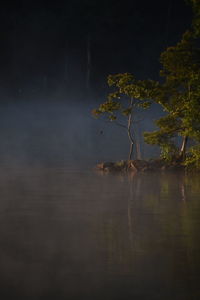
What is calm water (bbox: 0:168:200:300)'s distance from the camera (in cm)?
888

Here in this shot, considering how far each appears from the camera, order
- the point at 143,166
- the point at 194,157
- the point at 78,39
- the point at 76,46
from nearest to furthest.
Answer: the point at 194,157
the point at 143,166
the point at 78,39
the point at 76,46

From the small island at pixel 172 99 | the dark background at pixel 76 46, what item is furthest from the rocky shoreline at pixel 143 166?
the dark background at pixel 76 46

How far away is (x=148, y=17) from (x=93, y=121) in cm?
2721

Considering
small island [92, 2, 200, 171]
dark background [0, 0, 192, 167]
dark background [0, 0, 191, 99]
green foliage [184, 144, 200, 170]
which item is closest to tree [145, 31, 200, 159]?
small island [92, 2, 200, 171]

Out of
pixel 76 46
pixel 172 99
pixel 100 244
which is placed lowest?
pixel 100 244

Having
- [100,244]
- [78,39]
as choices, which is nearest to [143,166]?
[100,244]

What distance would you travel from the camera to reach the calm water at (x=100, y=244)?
29.1 feet

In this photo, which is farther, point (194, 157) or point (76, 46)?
point (76, 46)

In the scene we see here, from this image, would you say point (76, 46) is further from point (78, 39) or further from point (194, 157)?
point (194, 157)

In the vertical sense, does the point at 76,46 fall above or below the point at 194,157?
above

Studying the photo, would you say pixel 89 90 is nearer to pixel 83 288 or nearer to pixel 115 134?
pixel 115 134

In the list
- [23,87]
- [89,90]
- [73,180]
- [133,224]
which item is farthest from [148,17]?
[133,224]

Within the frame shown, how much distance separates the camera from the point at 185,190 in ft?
75.8

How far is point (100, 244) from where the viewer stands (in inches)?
474
